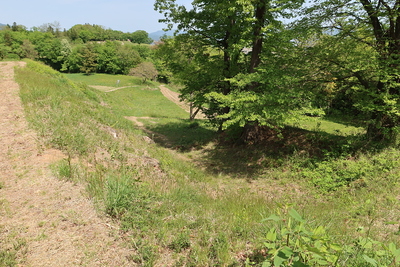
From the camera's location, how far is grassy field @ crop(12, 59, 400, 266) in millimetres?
2971

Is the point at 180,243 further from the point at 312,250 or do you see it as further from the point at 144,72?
the point at 144,72

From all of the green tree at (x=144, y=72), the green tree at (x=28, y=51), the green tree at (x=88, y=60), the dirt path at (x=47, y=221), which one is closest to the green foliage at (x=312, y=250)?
the dirt path at (x=47, y=221)

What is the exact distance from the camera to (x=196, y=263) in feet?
10.1

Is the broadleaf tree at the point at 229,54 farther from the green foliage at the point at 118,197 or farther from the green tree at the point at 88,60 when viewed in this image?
the green tree at the point at 88,60

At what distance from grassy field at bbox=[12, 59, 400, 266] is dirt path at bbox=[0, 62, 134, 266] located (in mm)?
252

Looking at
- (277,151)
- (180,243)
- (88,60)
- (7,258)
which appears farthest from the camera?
(88,60)

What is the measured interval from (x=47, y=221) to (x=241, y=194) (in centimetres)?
492

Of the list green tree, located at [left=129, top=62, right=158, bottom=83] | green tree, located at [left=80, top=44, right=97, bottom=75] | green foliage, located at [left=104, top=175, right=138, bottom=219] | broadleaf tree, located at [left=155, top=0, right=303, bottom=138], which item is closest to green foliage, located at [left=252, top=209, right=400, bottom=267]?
green foliage, located at [left=104, top=175, right=138, bottom=219]

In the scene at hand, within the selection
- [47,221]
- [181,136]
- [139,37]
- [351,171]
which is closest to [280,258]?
[47,221]

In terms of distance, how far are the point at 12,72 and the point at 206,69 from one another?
12.5m

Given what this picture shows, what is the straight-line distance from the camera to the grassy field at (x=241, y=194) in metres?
2.97

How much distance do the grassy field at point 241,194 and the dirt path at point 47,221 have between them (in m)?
0.25

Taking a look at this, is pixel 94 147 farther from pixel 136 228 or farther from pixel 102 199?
pixel 136 228

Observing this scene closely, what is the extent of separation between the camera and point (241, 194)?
22.1ft
